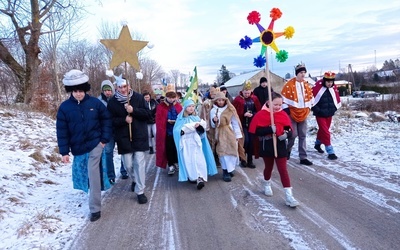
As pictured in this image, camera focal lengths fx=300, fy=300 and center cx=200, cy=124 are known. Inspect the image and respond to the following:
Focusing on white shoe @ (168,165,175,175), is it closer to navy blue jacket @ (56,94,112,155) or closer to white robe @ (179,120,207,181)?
white robe @ (179,120,207,181)

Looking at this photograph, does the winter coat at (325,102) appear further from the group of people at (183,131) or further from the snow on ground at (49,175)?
the snow on ground at (49,175)

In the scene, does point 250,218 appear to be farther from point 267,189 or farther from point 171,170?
point 171,170

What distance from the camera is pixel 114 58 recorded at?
5.24 metres

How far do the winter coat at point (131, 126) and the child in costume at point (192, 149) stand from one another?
36.1 inches

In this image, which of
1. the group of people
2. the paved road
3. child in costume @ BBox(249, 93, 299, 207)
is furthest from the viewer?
child in costume @ BBox(249, 93, 299, 207)

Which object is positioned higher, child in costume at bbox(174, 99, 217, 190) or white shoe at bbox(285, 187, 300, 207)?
child in costume at bbox(174, 99, 217, 190)

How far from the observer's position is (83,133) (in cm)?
443

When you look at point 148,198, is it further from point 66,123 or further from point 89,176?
point 66,123

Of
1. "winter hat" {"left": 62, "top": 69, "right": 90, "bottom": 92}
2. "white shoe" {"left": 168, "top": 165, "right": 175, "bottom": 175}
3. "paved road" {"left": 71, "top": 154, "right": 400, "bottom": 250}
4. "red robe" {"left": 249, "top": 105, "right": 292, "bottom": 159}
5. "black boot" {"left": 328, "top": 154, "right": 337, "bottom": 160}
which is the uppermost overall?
"winter hat" {"left": 62, "top": 69, "right": 90, "bottom": 92}

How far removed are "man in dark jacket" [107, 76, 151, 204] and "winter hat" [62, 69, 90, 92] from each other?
2.80 feet

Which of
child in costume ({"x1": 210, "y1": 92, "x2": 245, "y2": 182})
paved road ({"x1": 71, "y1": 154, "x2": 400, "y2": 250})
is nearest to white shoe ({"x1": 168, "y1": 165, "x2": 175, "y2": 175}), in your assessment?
paved road ({"x1": 71, "y1": 154, "x2": 400, "y2": 250})

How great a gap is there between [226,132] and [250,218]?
2440mm

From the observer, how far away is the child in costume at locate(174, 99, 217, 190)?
5863mm

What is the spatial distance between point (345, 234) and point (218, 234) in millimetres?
1530
